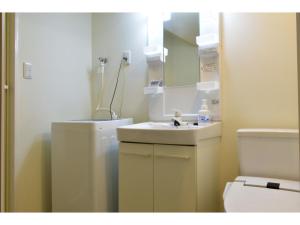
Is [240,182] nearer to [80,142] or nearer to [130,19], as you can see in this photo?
[80,142]

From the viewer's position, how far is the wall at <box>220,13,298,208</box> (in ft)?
5.02

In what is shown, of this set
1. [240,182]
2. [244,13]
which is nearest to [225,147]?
[240,182]

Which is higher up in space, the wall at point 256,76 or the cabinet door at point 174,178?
the wall at point 256,76

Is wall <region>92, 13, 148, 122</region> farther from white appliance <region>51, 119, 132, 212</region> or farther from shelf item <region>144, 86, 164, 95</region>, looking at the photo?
white appliance <region>51, 119, 132, 212</region>

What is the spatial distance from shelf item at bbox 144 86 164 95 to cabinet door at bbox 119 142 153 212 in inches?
22.3

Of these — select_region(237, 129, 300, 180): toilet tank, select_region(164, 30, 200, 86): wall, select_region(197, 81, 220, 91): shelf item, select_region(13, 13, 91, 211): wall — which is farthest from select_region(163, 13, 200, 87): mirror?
select_region(13, 13, 91, 211): wall

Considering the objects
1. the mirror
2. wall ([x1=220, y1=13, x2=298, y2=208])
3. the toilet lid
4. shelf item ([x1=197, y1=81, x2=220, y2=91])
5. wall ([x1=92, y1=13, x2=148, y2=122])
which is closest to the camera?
the toilet lid

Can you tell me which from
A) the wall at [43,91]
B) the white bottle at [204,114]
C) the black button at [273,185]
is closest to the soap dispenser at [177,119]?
the white bottle at [204,114]

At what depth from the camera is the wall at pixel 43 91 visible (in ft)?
5.16

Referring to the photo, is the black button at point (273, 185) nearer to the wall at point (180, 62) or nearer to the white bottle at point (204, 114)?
the white bottle at point (204, 114)

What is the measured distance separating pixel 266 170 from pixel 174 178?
0.57 meters

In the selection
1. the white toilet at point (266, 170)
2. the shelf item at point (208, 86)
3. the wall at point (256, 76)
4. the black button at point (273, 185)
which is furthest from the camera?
the shelf item at point (208, 86)

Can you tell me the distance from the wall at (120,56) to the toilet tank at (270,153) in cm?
87

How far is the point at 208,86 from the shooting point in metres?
1.68
